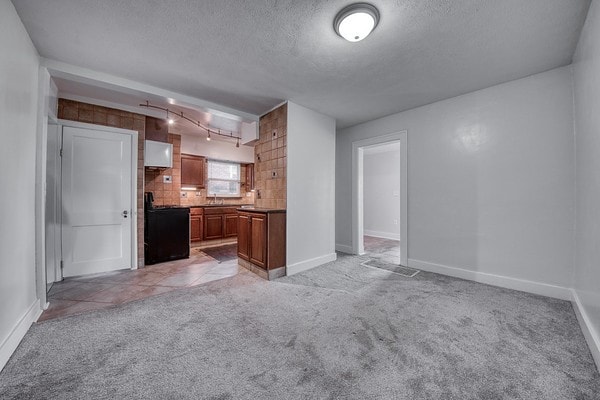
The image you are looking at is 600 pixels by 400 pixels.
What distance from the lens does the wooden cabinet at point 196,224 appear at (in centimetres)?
535

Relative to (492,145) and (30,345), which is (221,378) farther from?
(492,145)

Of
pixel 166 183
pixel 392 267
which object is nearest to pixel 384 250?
pixel 392 267

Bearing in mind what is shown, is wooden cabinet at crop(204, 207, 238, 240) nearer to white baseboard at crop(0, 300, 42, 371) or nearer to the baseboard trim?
white baseboard at crop(0, 300, 42, 371)

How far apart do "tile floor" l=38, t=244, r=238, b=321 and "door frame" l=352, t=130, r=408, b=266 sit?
2387 mm

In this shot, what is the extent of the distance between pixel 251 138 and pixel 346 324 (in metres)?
3.29

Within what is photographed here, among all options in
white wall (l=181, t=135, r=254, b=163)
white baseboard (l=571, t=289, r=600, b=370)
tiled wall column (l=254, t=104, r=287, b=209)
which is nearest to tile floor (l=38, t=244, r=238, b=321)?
tiled wall column (l=254, t=104, r=287, b=209)

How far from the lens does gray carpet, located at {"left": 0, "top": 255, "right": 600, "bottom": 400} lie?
4.64 feet

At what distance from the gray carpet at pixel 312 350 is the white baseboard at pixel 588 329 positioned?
6cm

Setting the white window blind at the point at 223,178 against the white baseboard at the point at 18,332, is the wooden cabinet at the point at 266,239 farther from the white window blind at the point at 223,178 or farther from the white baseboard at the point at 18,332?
the white window blind at the point at 223,178

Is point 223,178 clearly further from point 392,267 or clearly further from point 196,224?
point 392,267

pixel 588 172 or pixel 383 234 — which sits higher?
pixel 588 172

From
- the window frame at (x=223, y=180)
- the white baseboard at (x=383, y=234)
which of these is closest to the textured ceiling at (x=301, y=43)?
the window frame at (x=223, y=180)

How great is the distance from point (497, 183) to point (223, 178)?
19.0 ft

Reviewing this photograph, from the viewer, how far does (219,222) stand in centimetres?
576
